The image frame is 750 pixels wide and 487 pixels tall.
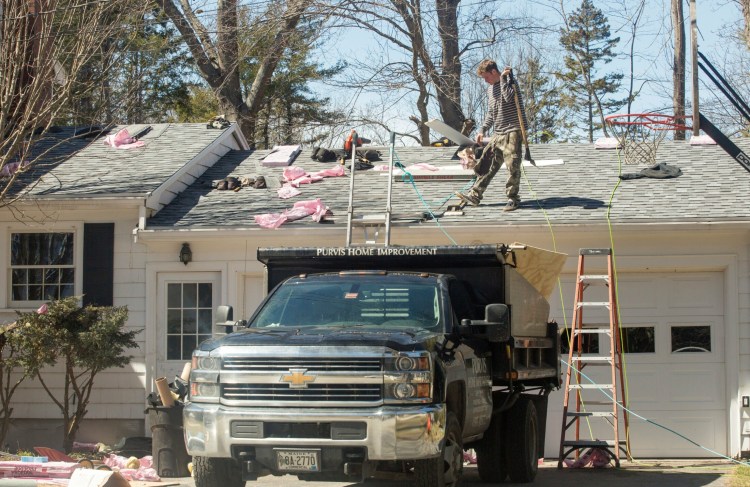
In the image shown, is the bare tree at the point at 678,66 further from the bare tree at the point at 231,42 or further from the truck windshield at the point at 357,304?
the truck windshield at the point at 357,304

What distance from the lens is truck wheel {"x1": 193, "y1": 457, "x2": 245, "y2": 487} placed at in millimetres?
7832

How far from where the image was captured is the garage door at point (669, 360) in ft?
43.1

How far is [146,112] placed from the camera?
31.8 m

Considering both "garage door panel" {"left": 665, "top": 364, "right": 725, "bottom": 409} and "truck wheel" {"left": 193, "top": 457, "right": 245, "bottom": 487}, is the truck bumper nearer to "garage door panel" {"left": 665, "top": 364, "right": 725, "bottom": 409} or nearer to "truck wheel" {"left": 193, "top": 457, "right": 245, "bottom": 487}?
"truck wheel" {"left": 193, "top": 457, "right": 245, "bottom": 487}

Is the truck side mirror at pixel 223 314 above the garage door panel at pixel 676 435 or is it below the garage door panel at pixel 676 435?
above

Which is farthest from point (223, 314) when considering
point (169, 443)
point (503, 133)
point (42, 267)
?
point (42, 267)

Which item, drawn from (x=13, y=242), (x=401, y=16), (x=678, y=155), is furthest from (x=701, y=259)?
(x=401, y=16)

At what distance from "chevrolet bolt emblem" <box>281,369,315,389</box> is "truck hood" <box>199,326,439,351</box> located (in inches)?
8.1

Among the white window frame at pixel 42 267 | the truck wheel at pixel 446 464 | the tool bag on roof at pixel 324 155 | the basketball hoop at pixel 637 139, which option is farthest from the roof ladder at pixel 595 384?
the white window frame at pixel 42 267

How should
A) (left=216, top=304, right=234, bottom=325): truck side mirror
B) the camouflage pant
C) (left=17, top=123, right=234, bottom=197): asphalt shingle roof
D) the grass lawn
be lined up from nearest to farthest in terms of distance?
(left=216, top=304, right=234, bottom=325): truck side mirror < the grass lawn < the camouflage pant < (left=17, top=123, right=234, bottom=197): asphalt shingle roof

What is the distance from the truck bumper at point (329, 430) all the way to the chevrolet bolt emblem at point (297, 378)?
17 cm

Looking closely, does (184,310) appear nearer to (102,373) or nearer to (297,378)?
(102,373)

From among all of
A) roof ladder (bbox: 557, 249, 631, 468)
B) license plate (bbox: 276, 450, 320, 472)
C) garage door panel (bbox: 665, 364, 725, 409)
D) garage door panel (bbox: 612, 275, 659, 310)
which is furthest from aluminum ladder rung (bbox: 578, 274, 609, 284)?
license plate (bbox: 276, 450, 320, 472)

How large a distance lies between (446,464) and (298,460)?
1.14 meters
